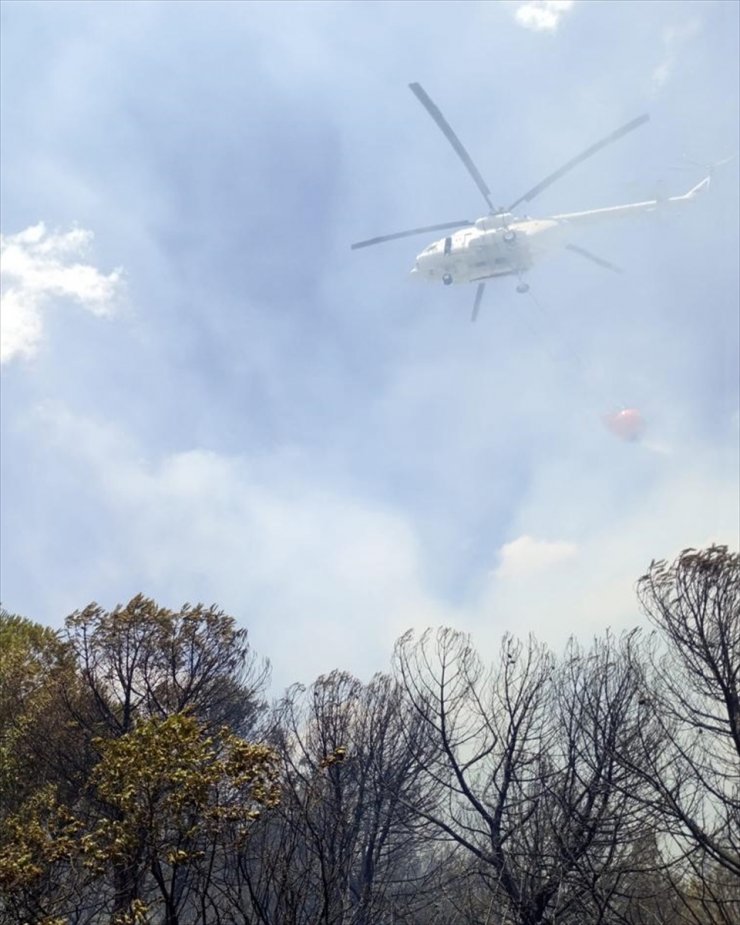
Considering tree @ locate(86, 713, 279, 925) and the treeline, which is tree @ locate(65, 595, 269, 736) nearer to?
the treeline

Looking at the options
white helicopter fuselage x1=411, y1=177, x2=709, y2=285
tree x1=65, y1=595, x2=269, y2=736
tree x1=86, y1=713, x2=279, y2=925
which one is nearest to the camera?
tree x1=86, y1=713, x2=279, y2=925

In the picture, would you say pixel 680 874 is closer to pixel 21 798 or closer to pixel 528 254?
pixel 21 798

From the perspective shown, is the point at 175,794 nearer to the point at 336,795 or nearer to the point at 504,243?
the point at 336,795

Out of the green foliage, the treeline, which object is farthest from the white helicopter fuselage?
the green foliage

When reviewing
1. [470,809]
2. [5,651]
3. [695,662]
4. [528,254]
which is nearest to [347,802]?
[470,809]

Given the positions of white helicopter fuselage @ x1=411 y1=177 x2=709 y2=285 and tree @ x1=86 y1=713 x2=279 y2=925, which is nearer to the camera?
tree @ x1=86 y1=713 x2=279 y2=925

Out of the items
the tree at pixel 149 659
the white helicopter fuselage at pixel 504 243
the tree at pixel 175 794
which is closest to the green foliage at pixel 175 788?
the tree at pixel 175 794

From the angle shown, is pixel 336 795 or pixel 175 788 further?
pixel 336 795

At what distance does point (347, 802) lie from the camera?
17922 millimetres

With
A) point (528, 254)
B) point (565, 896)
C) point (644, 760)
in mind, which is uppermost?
point (528, 254)

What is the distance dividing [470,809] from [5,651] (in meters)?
13.1

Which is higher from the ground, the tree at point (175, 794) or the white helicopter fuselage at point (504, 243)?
the white helicopter fuselage at point (504, 243)

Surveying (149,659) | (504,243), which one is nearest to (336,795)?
(149,659)

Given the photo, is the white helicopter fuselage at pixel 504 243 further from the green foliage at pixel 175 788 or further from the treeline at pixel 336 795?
the green foliage at pixel 175 788
